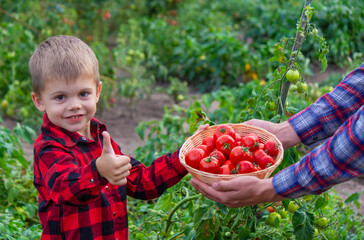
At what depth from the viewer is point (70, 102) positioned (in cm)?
181

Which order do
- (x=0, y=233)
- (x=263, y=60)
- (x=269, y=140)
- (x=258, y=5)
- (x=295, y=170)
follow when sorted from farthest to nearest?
(x=258, y=5)
(x=263, y=60)
(x=0, y=233)
(x=269, y=140)
(x=295, y=170)

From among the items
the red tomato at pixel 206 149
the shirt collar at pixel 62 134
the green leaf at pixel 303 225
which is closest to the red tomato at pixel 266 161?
the red tomato at pixel 206 149

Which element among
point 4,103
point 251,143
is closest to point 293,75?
point 251,143

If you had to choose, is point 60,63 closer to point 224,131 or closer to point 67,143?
point 67,143

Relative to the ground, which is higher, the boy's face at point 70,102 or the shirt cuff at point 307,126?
the boy's face at point 70,102

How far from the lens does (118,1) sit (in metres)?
7.80

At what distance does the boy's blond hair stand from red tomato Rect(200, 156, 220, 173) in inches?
22.1

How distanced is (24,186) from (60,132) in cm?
183

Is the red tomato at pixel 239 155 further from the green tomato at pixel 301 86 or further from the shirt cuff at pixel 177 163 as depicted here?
the green tomato at pixel 301 86

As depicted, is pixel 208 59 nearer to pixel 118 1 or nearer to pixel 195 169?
pixel 118 1

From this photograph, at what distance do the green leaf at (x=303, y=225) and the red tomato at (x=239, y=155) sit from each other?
40 centimetres

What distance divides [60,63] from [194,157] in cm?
65

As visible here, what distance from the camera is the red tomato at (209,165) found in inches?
72.6

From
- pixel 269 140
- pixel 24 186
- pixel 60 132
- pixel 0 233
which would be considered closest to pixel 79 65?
pixel 60 132
